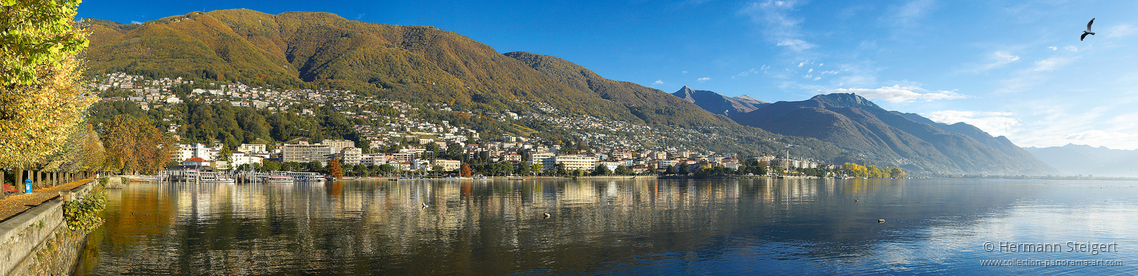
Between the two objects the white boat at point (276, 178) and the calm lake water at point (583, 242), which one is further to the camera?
the white boat at point (276, 178)

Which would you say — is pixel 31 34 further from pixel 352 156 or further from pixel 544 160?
pixel 544 160

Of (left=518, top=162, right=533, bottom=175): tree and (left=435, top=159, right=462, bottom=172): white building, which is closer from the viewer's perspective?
(left=518, top=162, right=533, bottom=175): tree

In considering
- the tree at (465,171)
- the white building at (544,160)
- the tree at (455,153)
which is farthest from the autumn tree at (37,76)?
the white building at (544,160)

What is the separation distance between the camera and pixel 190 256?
18.2 m

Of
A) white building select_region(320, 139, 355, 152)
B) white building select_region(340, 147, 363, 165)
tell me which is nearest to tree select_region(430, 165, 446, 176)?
white building select_region(340, 147, 363, 165)

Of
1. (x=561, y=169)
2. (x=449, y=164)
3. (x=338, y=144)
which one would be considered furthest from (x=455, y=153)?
(x=338, y=144)

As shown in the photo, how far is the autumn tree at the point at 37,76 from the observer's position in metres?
8.46

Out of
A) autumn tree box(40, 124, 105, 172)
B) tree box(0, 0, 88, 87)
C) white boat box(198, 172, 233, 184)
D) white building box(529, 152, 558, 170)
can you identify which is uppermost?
tree box(0, 0, 88, 87)

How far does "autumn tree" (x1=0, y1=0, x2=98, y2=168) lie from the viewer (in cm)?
846

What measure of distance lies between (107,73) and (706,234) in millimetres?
235584

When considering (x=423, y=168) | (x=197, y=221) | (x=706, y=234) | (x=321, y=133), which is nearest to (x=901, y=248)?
(x=706, y=234)

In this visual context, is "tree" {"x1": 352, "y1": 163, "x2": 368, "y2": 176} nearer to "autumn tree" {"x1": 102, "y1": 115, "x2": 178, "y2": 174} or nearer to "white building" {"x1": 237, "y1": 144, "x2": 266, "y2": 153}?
"white building" {"x1": 237, "y1": 144, "x2": 266, "y2": 153}

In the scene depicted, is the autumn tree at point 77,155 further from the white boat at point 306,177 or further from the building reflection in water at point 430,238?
the white boat at point 306,177

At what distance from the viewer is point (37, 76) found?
15.0 metres
